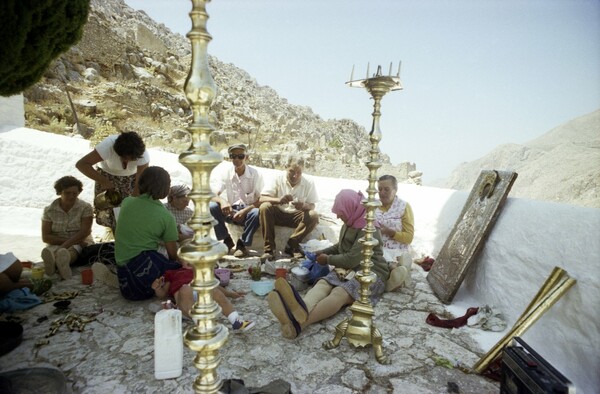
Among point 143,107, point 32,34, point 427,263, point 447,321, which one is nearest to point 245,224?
point 427,263

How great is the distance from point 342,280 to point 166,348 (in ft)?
5.38

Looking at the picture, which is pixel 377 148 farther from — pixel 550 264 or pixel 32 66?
pixel 32 66

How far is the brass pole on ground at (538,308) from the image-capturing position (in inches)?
87.4

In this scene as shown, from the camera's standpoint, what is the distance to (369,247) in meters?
2.43

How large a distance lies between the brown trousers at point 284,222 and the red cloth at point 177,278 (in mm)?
1726

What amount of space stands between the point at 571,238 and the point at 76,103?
1921 centimetres

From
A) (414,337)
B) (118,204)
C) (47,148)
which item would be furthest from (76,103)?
(414,337)

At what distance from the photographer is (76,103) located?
52.9 feet

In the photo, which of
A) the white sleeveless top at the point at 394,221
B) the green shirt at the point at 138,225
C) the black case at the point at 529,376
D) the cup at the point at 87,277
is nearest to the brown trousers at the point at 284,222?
the white sleeveless top at the point at 394,221

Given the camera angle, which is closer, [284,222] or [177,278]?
[177,278]

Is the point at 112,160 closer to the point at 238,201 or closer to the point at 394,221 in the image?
the point at 238,201

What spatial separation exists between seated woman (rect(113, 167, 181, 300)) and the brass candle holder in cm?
166

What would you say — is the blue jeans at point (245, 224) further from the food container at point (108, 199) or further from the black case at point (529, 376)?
the black case at point (529, 376)

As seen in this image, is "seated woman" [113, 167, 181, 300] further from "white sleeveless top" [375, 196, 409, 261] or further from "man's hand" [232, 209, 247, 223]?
"white sleeveless top" [375, 196, 409, 261]
